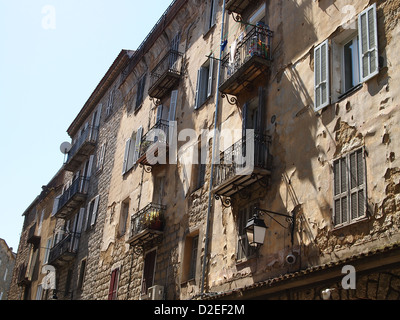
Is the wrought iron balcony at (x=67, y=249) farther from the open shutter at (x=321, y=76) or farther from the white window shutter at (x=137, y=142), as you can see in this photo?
the open shutter at (x=321, y=76)

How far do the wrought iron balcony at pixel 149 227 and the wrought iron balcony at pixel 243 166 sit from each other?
13.0ft

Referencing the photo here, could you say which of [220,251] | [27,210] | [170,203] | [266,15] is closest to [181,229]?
[170,203]

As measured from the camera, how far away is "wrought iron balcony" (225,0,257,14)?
50.2 ft

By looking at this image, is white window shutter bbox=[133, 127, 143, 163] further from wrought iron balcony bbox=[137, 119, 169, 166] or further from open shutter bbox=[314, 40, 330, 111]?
open shutter bbox=[314, 40, 330, 111]

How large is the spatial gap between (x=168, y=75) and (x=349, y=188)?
34.9 feet

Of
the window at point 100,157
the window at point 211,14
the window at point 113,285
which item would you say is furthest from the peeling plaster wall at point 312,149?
the window at point 100,157

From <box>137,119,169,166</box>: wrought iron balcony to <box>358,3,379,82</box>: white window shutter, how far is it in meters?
8.98

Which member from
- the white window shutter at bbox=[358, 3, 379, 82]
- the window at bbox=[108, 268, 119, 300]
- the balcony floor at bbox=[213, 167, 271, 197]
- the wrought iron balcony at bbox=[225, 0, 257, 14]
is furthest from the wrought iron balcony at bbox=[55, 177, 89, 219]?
the white window shutter at bbox=[358, 3, 379, 82]

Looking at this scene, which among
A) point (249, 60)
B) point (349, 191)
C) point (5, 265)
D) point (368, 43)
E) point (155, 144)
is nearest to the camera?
point (349, 191)

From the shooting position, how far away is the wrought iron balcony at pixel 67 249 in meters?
25.3

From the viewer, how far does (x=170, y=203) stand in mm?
17078

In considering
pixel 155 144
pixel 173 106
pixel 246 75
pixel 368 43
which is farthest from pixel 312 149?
pixel 173 106

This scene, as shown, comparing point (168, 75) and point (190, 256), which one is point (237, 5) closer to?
point (168, 75)

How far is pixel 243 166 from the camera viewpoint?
1247 cm
